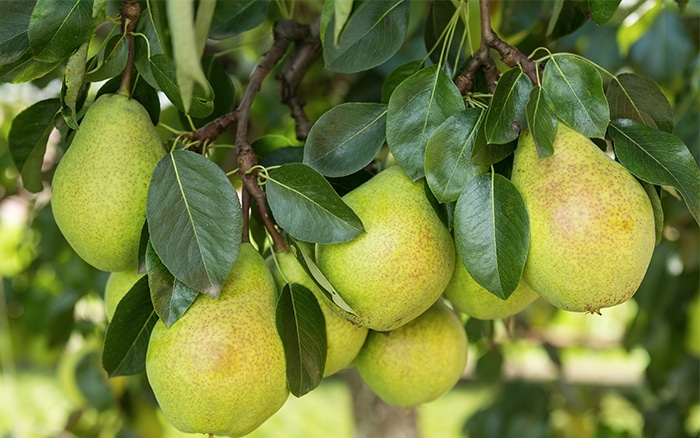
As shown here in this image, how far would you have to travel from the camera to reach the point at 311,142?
0.76m

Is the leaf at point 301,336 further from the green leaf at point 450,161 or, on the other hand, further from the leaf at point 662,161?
the leaf at point 662,161

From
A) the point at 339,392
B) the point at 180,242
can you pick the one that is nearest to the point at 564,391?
the point at 180,242

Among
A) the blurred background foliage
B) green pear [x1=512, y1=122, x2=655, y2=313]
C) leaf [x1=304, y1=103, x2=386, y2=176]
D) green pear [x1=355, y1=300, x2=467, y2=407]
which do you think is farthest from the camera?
the blurred background foliage

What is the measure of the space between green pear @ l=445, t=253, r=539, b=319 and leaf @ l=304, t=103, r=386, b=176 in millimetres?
149

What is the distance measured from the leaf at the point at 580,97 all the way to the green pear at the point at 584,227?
16mm

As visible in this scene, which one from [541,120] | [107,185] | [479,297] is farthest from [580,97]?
[107,185]

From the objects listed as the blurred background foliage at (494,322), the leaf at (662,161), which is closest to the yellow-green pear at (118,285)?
the blurred background foliage at (494,322)

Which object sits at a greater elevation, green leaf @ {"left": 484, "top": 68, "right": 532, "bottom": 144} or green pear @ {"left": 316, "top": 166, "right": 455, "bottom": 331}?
green leaf @ {"left": 484, "top": 68, "right": 532, "bottom": 144}

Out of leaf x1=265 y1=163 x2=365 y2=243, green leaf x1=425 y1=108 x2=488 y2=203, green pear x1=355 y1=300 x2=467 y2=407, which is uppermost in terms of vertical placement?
green leaf x1=425 y1=108 x2=488 y2=203

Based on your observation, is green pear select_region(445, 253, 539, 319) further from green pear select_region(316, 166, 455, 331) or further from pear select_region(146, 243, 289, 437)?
pear select_region(146, 243, 289, 437)

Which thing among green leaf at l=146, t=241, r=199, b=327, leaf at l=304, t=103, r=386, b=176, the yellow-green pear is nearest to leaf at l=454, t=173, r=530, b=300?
leaf at l=304, t=103, r=386, b=176

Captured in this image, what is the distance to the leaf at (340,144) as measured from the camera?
758 millimetres

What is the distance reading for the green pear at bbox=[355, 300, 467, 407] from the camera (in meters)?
0.86

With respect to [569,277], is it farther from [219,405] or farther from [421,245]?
[219,405]
